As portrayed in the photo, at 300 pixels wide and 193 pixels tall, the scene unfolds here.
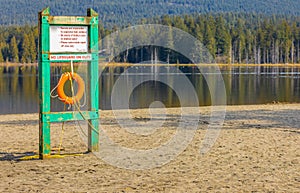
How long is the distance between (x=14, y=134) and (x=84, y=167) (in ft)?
15.8

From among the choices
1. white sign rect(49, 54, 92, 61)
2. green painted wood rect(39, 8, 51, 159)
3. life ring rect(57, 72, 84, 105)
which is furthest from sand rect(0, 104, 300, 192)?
white sign rect(49, 54, 92, 61)

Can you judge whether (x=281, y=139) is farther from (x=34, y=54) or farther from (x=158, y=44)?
(x=34, y=54)

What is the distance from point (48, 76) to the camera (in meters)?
9.86

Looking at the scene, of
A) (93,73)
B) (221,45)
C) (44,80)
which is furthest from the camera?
(221,45)

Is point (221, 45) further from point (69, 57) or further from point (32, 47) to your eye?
point (69, 57)

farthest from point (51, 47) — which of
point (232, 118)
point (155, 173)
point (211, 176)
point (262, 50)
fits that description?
point (262, 50)

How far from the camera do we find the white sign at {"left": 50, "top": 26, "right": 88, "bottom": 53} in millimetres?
9719

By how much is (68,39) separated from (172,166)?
2.89 metres

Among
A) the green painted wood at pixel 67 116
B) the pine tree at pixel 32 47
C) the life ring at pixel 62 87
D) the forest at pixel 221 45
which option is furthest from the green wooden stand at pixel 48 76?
the pine tree at pixel 32 47

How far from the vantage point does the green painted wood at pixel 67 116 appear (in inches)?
385

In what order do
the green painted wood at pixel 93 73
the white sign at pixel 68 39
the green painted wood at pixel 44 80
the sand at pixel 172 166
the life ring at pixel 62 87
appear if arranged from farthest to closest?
the life ring at pixel 62 87 < the green painted wood at pixel 93 73 < the white sign at pixel 68 39 < the green painted wood at pixel 44 80 < the sand at pixel 172 166

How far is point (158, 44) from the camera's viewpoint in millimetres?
119312

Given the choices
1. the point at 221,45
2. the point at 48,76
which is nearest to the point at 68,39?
the point at 48,76

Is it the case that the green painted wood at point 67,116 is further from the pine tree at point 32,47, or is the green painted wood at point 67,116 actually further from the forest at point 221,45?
the pine tree at point 32,47
